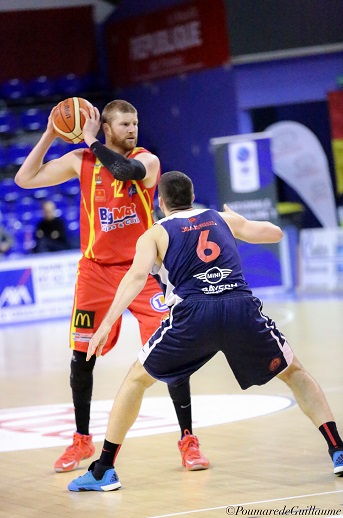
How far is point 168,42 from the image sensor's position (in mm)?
21734

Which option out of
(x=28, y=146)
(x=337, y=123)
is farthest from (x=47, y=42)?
(x=337, y=123)

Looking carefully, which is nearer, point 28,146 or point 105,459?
point 105,459

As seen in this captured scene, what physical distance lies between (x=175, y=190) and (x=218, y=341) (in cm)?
81

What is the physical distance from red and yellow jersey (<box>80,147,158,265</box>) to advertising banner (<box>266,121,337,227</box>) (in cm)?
1539

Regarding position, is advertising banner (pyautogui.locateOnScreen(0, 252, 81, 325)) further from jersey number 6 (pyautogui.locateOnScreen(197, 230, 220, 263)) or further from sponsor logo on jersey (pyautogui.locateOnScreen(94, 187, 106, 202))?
jersey number 6 (pyautogui.locateOnScreen(197, 230, 220, 263))

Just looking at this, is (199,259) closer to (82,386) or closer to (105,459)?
(105,459)

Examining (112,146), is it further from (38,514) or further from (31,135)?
(31,135)

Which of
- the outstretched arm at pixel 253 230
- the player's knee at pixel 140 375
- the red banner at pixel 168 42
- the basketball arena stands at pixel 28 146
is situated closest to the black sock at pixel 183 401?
the player's knee at pixel 140 375

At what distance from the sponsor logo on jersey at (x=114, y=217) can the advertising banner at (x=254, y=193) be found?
10.9 metres

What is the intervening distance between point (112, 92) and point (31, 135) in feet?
7.66

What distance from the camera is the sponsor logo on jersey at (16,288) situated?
16.6 meters

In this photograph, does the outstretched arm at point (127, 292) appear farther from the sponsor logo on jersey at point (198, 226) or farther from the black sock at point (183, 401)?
the black sock at point (183, 401)

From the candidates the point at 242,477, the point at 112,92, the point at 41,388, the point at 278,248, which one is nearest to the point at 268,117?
the point at 112,92

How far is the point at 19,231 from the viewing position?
20.1m
